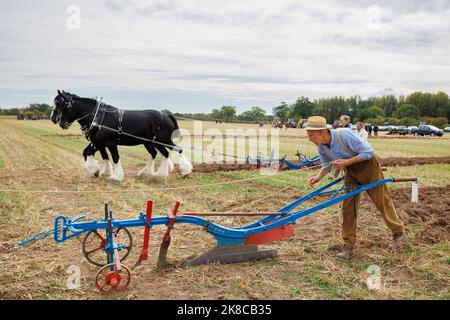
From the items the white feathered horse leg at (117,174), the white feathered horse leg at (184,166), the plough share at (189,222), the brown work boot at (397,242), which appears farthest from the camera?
the white feathered horse leg at (184,166)

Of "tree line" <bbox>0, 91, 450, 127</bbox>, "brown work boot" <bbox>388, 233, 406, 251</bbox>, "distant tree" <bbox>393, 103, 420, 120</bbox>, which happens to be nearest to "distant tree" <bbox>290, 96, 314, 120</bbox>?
"tree line" <bbox>0, 91, 450, 127</bbox>

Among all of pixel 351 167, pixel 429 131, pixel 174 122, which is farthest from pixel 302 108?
pixel 351 167

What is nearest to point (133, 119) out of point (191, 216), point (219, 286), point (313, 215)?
point (313, 215)

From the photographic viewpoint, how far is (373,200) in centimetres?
566

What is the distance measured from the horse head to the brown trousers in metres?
8.24

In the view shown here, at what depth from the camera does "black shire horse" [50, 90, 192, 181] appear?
37.0 ft

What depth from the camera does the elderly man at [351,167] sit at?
212 inches

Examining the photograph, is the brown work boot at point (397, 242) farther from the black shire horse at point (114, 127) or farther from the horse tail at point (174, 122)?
the horse tail at point (174, 122)

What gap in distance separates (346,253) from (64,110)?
28.6 feet

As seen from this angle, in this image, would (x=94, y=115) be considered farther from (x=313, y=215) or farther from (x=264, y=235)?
(x=264, y=235)

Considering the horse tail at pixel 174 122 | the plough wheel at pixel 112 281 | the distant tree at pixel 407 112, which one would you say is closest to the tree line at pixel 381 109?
the distant tree at pixel 407 112

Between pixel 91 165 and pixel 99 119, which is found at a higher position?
pixel 99 119

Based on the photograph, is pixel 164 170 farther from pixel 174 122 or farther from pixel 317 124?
pixel 317 124

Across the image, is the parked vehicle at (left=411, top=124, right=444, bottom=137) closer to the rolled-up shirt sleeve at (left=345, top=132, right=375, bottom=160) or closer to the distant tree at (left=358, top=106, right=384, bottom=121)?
the rolled-up shirt sleeve at (left=345, top=132, right=375, bottom=160)
